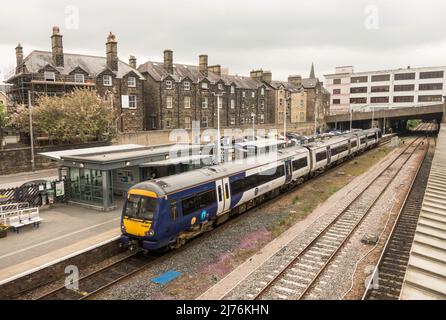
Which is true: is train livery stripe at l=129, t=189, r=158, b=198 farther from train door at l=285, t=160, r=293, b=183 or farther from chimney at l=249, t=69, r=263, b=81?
chimney at l=249, t=69, r=263, b=81

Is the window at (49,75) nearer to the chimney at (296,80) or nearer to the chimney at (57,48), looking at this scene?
the chimney at (57,48)

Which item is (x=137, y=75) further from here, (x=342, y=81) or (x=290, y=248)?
(x=342, y=81)

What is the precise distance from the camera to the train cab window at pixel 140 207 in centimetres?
1336

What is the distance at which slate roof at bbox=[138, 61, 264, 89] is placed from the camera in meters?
51.5

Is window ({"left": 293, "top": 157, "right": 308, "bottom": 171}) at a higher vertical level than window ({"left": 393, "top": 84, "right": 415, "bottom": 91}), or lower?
lower

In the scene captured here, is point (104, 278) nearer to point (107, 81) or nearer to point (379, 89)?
point (107, 81)

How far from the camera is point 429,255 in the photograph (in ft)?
36.5

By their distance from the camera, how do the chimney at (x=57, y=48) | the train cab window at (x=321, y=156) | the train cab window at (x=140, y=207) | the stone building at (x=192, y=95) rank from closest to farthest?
the train cab window at (x=140, y=207) < the train cab window at (x=321, y=156) < the chimney at (x=57, y=48) < the stone building at (x=192, y=95)

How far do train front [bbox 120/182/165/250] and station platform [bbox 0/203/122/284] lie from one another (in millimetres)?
1301

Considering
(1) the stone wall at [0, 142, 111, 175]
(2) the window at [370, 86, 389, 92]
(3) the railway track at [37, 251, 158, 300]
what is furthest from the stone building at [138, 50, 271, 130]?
(2) the window at [370, 86, 389, 92]

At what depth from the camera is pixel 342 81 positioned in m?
108

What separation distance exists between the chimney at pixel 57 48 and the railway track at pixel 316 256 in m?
36.0

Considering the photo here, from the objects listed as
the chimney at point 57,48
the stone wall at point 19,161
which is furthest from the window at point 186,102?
the stone wall at point 19,161
